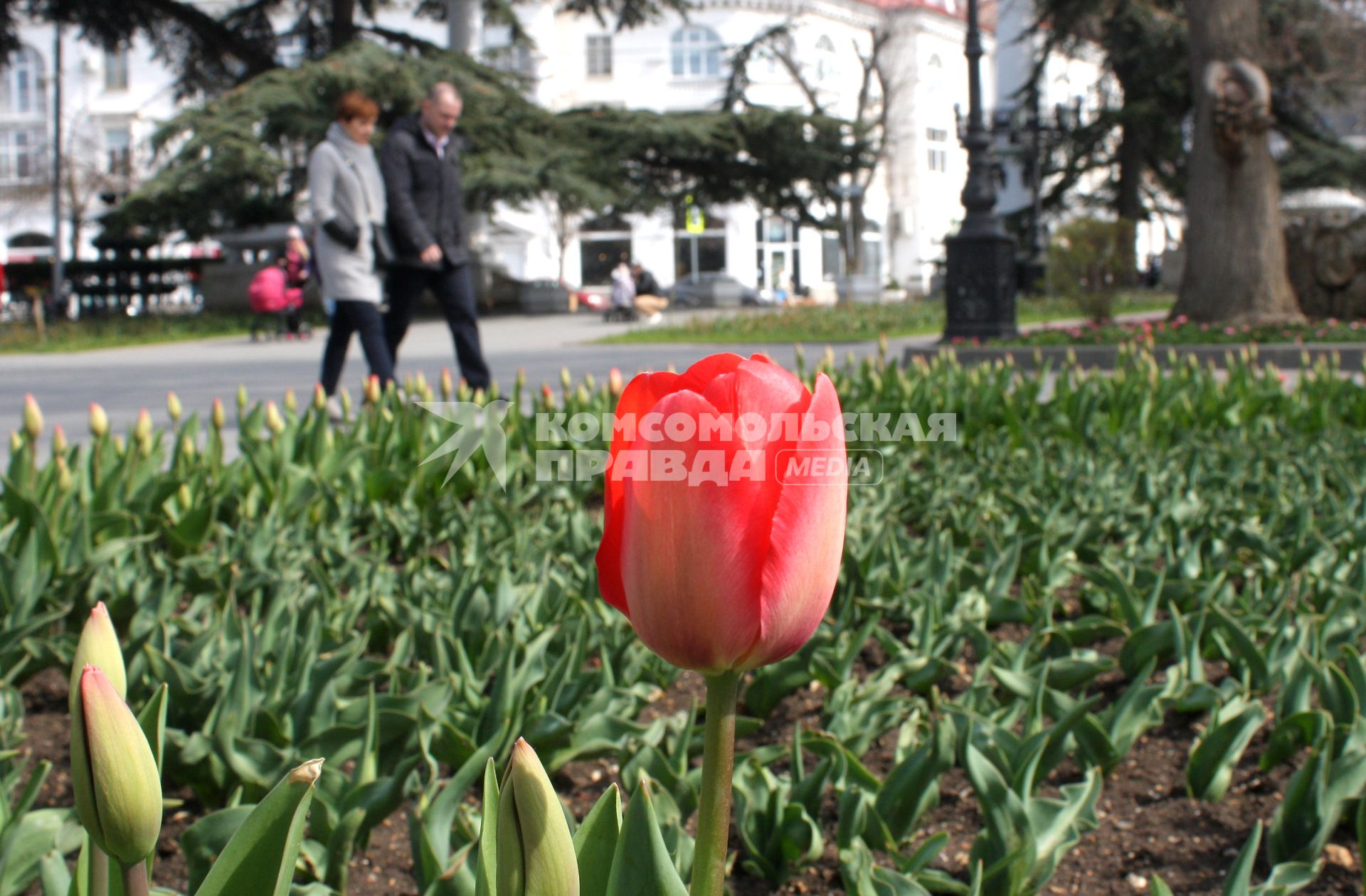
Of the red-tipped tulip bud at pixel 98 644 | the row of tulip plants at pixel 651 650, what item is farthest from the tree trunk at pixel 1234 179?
the red-tipped tulip bud at pixel 98 644

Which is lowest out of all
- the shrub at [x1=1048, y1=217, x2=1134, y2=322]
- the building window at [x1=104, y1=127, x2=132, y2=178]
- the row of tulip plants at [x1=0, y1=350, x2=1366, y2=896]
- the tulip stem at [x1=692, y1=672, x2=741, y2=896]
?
the row of tulip plants at [x1=0, y1=350, x2=1366, y2=896]

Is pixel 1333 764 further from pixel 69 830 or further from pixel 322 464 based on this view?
pixel 322 464

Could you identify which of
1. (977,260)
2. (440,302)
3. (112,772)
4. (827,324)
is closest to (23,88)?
(827,324)

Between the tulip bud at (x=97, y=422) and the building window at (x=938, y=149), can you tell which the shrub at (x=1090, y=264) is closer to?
the tulip bud at (x=97, y=422)

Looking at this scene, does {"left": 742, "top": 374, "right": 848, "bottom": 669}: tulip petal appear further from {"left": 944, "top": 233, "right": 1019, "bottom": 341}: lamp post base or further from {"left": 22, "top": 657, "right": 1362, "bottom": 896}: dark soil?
{"left": 944, "top": 233, "right": 1019, "bottom": 341}: lamp post base

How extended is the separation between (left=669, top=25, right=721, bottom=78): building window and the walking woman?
52.0m

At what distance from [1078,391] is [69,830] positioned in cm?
434

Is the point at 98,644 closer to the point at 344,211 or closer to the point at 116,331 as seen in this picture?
the point at 344,211

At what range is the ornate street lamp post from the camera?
1353 cm

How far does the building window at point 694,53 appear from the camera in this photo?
56.6 meters

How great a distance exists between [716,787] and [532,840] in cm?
15

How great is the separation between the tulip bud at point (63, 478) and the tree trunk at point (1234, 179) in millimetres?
12513

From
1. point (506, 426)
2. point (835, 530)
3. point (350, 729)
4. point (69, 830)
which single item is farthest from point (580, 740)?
point (506, 426)

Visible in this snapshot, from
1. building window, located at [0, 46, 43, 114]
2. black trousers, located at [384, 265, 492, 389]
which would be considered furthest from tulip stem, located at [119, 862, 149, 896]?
building window, located at [0, 46, 43, 114]
